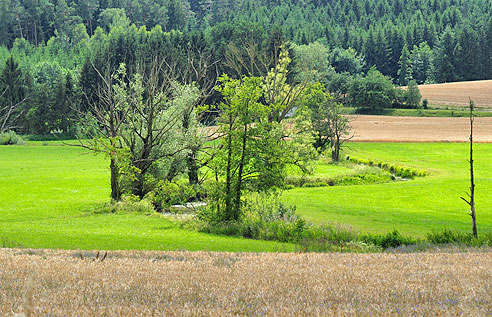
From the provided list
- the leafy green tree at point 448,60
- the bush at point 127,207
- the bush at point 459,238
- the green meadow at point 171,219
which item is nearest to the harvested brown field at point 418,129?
the green meadow at point 171,219

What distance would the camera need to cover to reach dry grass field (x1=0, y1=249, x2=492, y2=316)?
6.86 m

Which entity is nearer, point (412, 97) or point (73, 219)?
point (73, 219)

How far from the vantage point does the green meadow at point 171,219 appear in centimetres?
2684

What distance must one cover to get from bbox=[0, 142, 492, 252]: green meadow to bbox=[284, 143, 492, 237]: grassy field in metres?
0.06

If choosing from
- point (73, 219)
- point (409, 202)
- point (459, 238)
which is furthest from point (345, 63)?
point (459, 238)

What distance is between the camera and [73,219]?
3719 cm

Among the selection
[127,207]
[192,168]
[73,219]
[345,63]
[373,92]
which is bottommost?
[127,207]

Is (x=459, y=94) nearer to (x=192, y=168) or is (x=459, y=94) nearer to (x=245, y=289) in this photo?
(x=192, y=168)

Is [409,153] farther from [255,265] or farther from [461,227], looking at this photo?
[255,265]

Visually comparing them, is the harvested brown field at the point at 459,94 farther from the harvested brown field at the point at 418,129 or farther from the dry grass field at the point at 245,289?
the dry grass field at the point at 245,289

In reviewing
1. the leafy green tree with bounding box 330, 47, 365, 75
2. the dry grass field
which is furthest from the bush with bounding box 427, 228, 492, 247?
the leafy green tree with bounding box 330, 47, 365, 75

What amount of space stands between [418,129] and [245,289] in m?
101

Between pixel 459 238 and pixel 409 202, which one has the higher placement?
pixel 459 238

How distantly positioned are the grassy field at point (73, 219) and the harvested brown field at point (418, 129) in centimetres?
4616
